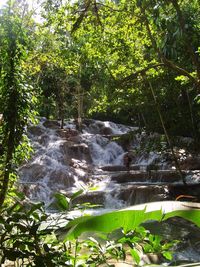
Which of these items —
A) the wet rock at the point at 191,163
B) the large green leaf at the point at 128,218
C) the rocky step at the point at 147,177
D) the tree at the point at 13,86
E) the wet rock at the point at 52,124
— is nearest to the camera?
the large green leaf at the point at 128,218

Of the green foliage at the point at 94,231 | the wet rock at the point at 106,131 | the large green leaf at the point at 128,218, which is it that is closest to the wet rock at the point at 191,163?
the wet rock at the point at 106,131

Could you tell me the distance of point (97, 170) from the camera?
17.5m

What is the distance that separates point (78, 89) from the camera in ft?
79.8

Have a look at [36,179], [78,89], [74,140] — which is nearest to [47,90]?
[78,89]

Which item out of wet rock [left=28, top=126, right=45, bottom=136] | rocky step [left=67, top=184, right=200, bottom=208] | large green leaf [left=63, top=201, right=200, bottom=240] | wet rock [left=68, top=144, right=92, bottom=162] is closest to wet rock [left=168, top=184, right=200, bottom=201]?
rocky step [left=67, top=184, right=200, bottom=208]

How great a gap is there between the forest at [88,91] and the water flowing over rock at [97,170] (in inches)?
18.2

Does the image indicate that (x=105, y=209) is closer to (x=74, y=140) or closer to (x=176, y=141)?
(x=176, y=141)

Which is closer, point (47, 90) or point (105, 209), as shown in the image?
point (105, 209)

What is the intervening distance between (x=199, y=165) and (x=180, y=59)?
489 cm

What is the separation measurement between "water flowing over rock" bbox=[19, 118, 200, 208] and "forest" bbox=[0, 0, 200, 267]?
1.52 feet

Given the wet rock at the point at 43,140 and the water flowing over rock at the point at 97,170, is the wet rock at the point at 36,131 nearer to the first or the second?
the water flowing over rock at the point at 97,170

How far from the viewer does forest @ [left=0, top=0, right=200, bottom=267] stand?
6.83 ft

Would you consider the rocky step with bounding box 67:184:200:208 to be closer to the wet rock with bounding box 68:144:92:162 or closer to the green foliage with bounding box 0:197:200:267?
the wet rock with bounding box 68:144:92:162

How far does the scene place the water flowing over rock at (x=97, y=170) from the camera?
1296 cm
